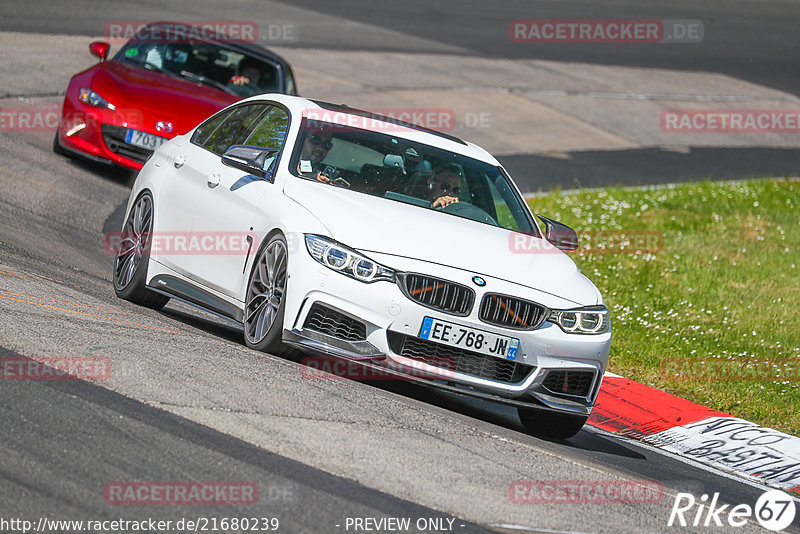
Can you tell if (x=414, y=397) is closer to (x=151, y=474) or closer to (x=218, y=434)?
(x=218, y=434)

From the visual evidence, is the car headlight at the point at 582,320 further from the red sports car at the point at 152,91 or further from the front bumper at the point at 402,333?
the red sports car at the point at 152,91

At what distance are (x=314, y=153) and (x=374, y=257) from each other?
1.40 metres

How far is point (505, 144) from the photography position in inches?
792

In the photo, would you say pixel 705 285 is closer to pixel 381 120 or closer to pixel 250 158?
pixel 381 120

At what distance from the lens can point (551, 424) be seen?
A: 25.6ft

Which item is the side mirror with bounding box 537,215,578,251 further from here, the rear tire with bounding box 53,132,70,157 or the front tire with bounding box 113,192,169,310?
the rear tire with bounding box 53,132,70,157

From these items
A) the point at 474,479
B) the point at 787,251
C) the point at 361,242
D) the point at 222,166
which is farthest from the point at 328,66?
the point at 474,479

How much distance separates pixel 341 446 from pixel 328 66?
1861 centimetres

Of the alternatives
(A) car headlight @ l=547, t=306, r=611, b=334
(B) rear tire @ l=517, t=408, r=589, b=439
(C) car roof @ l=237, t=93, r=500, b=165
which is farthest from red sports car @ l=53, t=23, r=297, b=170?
(A) car headlight @ l=547, t=306, r=611, b=334

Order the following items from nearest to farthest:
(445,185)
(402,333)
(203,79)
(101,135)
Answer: (402,333), (445,185), (101,135), (203,79)

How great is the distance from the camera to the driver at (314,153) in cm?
798

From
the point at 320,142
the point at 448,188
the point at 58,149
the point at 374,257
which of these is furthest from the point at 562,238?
the point at 58,149

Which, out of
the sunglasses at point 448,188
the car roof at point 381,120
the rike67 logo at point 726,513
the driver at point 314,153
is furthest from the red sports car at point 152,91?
the rike67 logo at point 726,513

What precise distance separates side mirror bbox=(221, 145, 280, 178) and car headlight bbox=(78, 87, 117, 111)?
5612 millimetres
